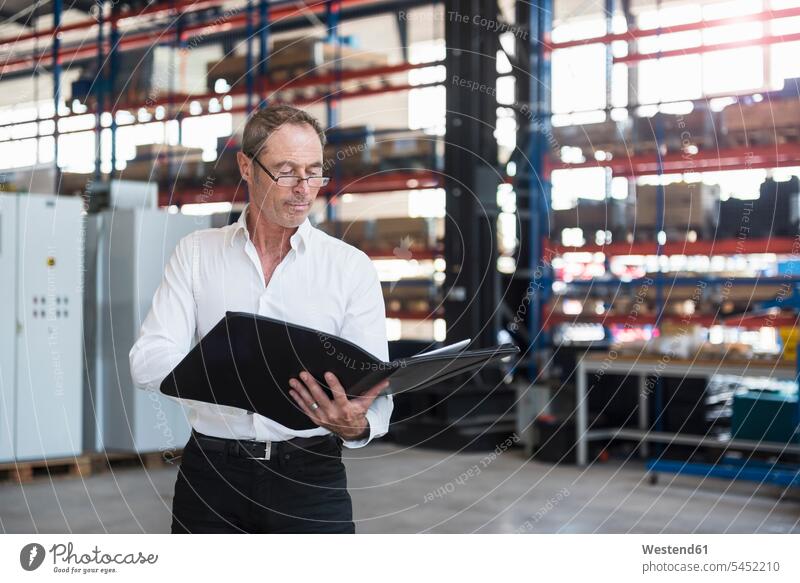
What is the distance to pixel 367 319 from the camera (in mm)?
2340

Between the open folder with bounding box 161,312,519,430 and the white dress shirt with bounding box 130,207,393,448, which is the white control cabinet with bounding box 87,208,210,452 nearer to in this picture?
the white dress shirt with bounding box 130,207,393,448

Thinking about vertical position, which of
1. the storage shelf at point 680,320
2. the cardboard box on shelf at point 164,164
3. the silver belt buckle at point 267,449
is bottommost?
the storage shelf at point 680,320

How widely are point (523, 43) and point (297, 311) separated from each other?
610 centimetres

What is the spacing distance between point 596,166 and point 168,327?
256 inches

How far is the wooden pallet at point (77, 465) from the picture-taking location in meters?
6.30

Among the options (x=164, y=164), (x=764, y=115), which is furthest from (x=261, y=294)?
(x=164, y=164)

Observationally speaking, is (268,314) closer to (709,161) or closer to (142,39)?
(709,161)

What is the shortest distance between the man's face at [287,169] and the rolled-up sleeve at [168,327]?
0.21 meters

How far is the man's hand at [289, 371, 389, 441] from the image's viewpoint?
2.12 m

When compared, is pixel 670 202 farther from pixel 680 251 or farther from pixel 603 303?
pixel 603 303

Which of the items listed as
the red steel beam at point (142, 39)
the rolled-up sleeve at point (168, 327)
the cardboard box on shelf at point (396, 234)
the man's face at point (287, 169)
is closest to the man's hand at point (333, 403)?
the rolled-up sleeve at point (168, 327)

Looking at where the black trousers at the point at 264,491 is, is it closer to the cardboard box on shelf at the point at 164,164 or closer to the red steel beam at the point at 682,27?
the red steel beam at the point at 682,27

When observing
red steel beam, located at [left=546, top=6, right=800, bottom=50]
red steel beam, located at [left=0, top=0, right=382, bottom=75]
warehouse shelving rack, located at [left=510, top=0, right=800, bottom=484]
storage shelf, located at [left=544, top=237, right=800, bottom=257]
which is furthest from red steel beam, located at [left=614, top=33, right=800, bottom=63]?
red steel beam, located at [left=0, top=0, right=382, bottom=75]
